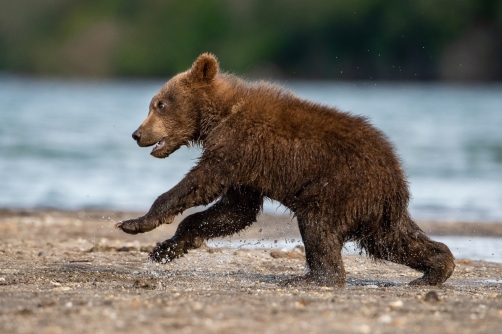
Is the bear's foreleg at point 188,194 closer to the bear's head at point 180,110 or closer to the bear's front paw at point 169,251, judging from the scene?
the bear's front paw at point 169,251

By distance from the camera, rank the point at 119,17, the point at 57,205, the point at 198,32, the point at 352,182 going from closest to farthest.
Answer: the point at 352,182 < the point at 57,205 < the point at 198,32 < the point at 119,17

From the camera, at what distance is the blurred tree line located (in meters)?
66.0

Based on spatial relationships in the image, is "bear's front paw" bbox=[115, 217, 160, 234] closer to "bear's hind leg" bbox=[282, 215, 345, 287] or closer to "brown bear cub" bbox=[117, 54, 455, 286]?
"brown bear cub" bbox=[117, 54, 455, 286]

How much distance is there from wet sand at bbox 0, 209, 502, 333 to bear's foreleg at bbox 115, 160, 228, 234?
46 cm

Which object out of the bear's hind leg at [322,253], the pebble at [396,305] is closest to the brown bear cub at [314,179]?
the bear's hind leg at [322,253]

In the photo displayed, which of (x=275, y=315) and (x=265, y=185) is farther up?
(x=265, y=185)

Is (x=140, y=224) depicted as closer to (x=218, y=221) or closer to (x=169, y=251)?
(x=169, y=251)

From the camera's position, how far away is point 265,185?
7305 mm

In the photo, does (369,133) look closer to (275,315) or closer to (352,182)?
(352,182)

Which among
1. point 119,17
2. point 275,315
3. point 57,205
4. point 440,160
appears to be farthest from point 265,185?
point 119,17

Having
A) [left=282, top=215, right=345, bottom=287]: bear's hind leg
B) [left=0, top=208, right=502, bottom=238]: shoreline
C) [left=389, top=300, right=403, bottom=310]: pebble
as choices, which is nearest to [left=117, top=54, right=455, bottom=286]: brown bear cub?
[left=282, top=215, right=345, bottom=287]: bear's hind leg

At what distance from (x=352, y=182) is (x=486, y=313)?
5.95ft

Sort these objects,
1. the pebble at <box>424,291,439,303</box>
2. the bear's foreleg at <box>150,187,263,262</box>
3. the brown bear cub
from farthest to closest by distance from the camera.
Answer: the bear's foreleg at <box>150,187,263,262</box> < the brown bear cub < the pebble at <box>424,291,439,303</box>

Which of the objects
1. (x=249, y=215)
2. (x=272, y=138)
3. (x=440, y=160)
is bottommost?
(x=249, y=215)
